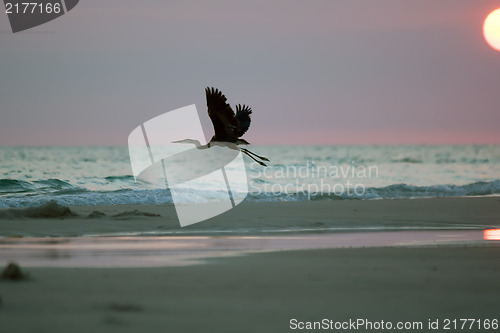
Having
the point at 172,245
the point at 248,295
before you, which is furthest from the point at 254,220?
the point at 248,295

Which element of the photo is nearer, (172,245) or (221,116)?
(172,245)

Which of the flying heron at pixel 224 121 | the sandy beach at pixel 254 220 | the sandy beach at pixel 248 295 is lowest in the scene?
the sandy beach at pixel 248 295

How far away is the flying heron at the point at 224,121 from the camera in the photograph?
11.7m

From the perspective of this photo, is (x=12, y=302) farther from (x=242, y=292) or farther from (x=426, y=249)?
(x=426, y=249)

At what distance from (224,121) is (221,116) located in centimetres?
16

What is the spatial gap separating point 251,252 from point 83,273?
2310mm

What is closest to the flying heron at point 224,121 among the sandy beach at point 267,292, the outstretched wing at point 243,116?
the outstretched wing at point 243,116

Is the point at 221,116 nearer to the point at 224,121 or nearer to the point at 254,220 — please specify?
the point at 224,121

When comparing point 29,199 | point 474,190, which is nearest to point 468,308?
point 29,199

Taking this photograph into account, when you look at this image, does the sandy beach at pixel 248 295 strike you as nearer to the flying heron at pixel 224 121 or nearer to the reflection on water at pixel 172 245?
the reflection on water at pixel 172 245

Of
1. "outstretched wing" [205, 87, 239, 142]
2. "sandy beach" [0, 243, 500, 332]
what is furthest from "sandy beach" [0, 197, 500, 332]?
"outstretched wing" [205, 87, 239, 142]

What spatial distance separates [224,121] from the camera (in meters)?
12.3

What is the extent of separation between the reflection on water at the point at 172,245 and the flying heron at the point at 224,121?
2.76 m

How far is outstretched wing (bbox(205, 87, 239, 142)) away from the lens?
11680 millimetres
